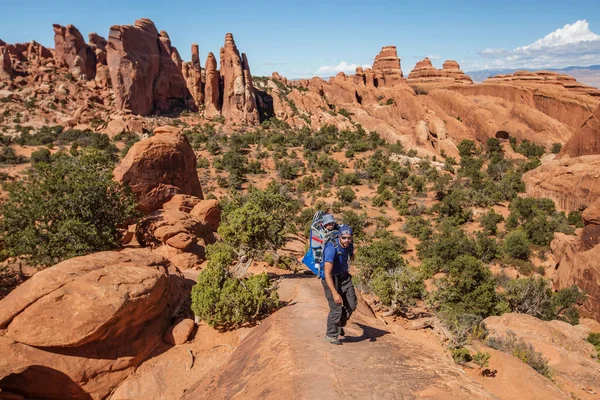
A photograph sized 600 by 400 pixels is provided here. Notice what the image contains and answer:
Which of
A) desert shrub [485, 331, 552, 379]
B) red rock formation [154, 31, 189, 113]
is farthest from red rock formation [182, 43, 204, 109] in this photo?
desert shrub [485, 331, 552, 379]

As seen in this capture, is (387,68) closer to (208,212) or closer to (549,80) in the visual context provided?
(549,80)

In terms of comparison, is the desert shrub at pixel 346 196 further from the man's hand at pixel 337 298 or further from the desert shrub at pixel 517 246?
the man's hand at pixel 337 298

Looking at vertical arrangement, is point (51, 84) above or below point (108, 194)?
above

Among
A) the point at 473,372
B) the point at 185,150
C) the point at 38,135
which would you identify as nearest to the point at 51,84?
the point at 38,135

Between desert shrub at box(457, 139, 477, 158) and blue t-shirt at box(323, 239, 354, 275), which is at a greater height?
blue t-shirt at box(323, 239, 354, 275)

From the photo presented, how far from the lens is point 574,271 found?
15992mm

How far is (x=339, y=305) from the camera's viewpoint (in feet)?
19.0

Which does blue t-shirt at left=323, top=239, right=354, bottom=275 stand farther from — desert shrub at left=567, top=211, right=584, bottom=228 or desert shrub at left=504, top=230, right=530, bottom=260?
desert shrub at left=567, top=211, right=584, bottom=228

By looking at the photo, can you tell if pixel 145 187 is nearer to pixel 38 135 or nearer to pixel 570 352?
pixel 570 352

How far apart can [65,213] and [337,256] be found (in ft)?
31.4

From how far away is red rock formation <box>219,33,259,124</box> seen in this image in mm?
57812

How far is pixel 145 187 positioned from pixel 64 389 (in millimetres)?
9798

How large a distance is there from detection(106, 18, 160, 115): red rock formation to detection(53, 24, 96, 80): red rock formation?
5.74 meters

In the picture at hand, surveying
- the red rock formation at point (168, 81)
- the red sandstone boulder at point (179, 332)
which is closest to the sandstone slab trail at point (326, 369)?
the red sandstone boulder at point (179, 332)
